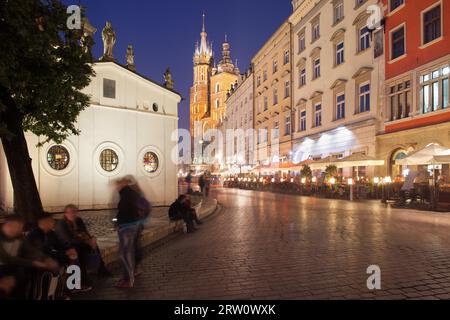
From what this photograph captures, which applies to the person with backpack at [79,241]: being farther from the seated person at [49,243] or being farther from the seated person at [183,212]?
the seated person at [183,212]

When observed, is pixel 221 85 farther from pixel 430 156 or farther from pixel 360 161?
pixel 430 156

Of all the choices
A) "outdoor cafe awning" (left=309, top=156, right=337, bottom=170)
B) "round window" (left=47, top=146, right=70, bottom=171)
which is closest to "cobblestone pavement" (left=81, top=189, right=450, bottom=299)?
"round window" (left=47, top=146, right=70, bottom=171)

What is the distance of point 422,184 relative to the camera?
694 inches

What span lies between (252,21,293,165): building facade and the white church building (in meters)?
23.0

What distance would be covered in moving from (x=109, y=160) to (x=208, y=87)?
12201 cm

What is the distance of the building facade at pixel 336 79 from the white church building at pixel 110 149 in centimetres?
1302

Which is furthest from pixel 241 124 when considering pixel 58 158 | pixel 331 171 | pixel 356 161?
pixel 58 158

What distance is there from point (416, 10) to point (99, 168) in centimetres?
1986

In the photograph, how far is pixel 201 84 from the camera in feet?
447

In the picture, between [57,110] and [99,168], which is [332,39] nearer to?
[99,168]

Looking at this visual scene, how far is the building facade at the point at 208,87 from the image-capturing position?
11162 cm

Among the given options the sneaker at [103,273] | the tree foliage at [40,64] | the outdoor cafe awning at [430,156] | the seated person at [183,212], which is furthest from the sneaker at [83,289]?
A: the outdoor cafe awning at [430,156]

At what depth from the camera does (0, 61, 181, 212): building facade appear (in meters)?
16.7
